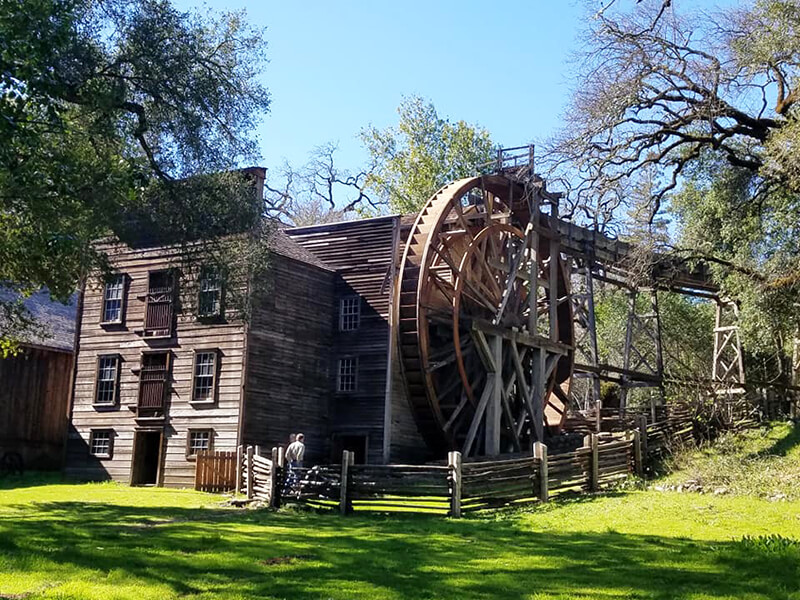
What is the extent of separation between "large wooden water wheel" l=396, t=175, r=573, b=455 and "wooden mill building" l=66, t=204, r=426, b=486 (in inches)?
55.4

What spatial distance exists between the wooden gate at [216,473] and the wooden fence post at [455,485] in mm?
7823

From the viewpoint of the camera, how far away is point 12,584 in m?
8.75

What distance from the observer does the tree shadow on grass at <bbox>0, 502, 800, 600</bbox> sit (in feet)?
29.2

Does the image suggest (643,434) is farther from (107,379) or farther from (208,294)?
(107,379)

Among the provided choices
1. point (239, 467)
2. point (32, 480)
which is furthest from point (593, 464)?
point (32, 480)

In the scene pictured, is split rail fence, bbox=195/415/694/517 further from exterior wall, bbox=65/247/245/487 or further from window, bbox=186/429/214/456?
exterior wall, bbox=65/247/245/487

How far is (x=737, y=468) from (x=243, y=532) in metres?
12.0

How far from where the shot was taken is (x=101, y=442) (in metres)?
25.7

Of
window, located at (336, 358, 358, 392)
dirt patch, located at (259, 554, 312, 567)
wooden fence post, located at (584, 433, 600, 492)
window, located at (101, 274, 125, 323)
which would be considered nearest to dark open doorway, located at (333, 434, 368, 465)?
window, located at (336, 358, 358, 392)

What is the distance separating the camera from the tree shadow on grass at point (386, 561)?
889cm

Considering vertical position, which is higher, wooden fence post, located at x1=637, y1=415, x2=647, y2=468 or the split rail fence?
wooden fence post, located at x1=637, y1=415, x2=647, y2=468

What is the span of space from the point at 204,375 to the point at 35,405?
25.5 ft

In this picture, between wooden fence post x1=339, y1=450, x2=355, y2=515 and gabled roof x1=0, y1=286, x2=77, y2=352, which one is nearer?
wooden fence post x1=339, y1=450, x2=355, y2=515

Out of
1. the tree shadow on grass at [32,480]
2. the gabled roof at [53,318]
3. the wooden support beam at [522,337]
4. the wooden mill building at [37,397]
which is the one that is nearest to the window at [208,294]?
the wooden support beam at [522,337]
